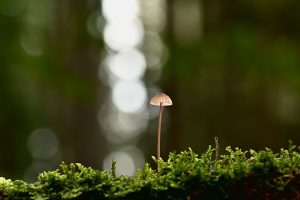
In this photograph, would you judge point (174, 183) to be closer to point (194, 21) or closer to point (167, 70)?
point (167, 70)

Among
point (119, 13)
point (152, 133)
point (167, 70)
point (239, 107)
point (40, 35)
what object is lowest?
point (152, 133)

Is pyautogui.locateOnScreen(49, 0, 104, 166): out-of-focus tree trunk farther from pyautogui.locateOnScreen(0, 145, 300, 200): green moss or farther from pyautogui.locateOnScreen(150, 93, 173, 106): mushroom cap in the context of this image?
pyautogui.locateOnScreen(0, 145, 300, 200): green moss

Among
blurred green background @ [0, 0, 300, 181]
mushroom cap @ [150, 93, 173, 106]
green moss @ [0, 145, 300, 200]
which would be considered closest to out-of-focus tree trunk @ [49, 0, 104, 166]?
blurred green background @ [0, 0, 300, 181]

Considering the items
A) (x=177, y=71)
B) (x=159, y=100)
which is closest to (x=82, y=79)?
(x=177, y=71)

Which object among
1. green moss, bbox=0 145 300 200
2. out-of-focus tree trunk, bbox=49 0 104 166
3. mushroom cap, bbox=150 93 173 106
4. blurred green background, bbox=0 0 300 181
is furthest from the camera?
out-of-focus tree trunk, bbox=49 0 104 166

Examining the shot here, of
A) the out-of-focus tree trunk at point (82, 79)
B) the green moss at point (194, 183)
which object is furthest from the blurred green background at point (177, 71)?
the green moss at point (194, 183)

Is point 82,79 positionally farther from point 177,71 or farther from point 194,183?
point 194,183

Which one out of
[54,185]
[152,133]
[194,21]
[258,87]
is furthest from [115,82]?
[54,185]
